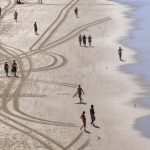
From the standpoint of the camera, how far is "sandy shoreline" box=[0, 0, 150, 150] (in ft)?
113

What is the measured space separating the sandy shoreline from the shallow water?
0.67 metres

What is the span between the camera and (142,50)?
5775cm

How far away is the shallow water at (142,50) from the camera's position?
37881mm

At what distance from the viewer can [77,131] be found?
35.6 m

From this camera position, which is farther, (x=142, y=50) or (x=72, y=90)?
(x=142, y=50)

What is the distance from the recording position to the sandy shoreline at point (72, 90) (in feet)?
113

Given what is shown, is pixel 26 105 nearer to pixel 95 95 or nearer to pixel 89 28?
pixel 95 95

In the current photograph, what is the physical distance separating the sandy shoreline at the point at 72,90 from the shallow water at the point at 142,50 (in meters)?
A: 0.67

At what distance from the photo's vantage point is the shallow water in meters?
37.9

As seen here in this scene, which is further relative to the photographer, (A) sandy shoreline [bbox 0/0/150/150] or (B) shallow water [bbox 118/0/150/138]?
(B) shallow water [bbox 118/0/150/138]

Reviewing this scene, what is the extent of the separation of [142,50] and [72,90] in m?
15.6

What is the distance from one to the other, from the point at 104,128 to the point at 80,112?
3.76 meters

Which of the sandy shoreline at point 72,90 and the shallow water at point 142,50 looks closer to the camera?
the sandy shoreline at point 72,90

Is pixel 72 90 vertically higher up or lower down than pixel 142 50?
lower down
